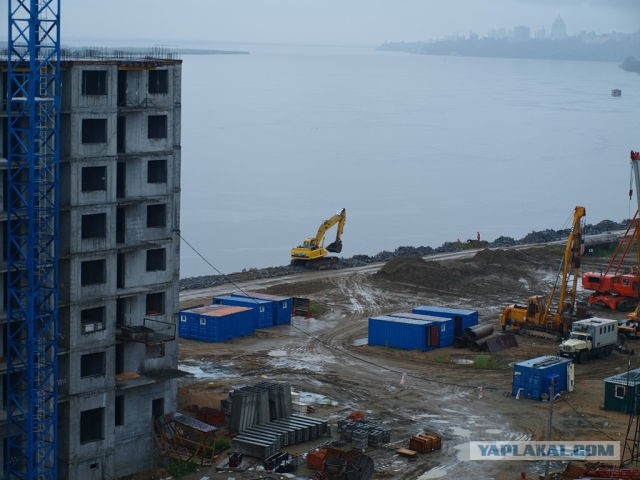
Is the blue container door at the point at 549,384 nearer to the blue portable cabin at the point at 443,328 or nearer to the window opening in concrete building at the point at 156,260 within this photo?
the blue portable cabin at the point at 443,328

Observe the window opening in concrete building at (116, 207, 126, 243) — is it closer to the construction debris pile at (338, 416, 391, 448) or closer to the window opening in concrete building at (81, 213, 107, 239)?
the window opening in concrete building at (81, 213, 107, 239)

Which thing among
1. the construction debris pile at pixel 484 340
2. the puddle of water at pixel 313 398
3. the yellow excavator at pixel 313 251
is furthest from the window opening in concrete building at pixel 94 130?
the yellow excavator at pixel 313 251

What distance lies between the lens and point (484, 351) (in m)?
65.1

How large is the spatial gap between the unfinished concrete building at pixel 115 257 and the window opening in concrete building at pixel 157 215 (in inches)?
1.5

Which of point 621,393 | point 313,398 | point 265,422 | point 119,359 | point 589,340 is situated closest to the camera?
point 119,359

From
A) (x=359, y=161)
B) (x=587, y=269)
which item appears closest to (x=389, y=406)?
(x=587, y=269)

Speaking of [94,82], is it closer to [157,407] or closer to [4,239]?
[4,239]

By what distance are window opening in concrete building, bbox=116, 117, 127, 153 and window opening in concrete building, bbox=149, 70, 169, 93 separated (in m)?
1.61

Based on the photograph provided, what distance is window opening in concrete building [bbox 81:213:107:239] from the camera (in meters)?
43.1

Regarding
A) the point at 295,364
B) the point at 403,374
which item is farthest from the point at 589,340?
the point at 295,364

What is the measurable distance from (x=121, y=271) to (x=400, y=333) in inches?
935

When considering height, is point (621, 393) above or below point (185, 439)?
above

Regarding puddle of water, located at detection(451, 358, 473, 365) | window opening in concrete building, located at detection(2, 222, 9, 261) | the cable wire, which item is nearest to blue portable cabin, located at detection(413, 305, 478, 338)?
puddle of water, located at detection(451, 358, 473, 365)

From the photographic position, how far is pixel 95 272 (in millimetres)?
43562
